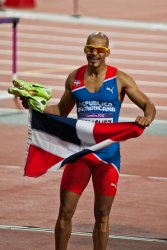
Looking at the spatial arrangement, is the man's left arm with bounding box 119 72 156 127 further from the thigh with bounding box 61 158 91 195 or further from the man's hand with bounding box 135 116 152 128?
the thigh with bounding box 61 158 91 195

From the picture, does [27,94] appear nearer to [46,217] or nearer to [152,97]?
[46,217]

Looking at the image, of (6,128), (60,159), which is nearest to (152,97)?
(6,128)

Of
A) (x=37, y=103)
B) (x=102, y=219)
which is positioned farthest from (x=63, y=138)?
(x=102, y=219)

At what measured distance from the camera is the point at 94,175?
35.1ft

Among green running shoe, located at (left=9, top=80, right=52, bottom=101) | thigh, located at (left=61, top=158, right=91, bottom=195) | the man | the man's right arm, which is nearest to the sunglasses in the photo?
the man

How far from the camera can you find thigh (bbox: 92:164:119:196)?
10.6m

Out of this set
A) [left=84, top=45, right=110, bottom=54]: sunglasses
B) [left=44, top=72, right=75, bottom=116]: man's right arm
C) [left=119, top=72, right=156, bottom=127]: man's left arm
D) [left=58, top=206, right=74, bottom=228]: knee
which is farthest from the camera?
[left=44, top=72, right=75, bottom=116]: man's right arm

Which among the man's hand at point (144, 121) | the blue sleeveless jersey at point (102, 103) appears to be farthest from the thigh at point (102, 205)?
the man's hand at point (144, 121)

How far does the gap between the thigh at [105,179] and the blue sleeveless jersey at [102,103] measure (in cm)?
9

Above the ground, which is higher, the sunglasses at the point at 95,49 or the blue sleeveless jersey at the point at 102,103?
the sunglasses at the point at 95,49

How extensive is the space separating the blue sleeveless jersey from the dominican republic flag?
0.24 ft

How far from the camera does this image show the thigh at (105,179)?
10.6 meters

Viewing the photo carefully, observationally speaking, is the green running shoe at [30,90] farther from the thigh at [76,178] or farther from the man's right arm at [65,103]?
the thigh at [76,178]

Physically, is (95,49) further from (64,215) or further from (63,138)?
(64,215)
